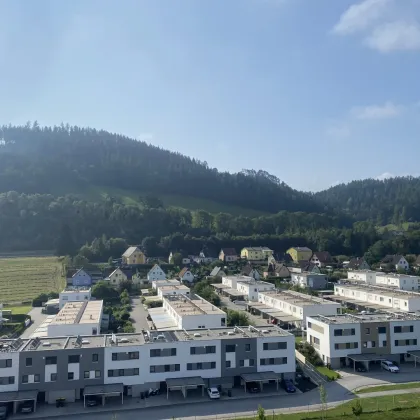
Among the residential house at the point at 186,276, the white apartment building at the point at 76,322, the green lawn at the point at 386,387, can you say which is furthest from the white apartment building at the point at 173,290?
the green lawn at the point at 386,387

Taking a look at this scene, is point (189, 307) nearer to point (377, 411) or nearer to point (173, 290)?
point (173, 290)

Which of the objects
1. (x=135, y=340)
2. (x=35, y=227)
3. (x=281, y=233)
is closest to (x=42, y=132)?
(x=35, y=227)

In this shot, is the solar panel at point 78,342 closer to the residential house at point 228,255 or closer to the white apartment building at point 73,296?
the white apartment building at point 73,296

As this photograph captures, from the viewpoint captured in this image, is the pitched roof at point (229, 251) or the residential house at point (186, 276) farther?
the pitched roof at point (229, 251)

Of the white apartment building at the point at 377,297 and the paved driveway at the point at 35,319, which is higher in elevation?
the white apartment building at the point at 377,297

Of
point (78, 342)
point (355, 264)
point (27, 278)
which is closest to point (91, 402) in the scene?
point (78, 342)

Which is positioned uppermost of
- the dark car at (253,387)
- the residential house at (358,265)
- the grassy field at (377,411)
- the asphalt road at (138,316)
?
the residential house at (358,265)

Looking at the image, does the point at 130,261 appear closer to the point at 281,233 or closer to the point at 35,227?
the point at 35,227
